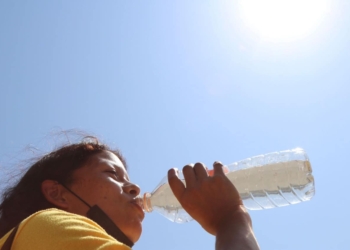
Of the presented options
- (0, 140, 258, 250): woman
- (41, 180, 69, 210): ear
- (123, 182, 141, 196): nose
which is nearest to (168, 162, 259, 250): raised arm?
(0, 140, 258, 250): woman

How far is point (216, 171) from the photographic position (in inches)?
83.1

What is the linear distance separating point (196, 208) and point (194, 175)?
18cm

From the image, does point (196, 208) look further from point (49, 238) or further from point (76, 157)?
point (76, 157)

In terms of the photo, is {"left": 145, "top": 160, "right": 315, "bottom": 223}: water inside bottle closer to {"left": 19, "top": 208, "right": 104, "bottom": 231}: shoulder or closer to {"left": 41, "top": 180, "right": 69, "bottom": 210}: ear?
{"left": 41, "top": 180, "right": 69, "bottom": 210}: ear

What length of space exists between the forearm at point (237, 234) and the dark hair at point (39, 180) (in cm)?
108

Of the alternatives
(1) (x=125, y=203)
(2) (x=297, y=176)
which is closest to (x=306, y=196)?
(2) (x=297, y=176)

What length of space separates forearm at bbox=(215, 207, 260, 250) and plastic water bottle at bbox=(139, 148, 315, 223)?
65.6 inches

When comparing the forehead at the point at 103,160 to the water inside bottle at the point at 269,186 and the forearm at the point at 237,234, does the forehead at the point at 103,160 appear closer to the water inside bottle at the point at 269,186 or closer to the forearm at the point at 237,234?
the water inside bottle at the point at 269,186

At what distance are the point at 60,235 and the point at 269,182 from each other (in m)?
2.43

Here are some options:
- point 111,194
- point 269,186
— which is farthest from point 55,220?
point 269,186

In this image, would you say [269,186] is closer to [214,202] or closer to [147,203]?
[147,203]

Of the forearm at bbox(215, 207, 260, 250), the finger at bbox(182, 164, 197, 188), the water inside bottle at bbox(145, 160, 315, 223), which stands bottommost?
the water inside bottle at bbox(145, 160, 315, 223)

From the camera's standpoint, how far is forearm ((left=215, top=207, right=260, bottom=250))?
162 centimetres

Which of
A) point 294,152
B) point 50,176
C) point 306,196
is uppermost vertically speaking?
point 50,176
